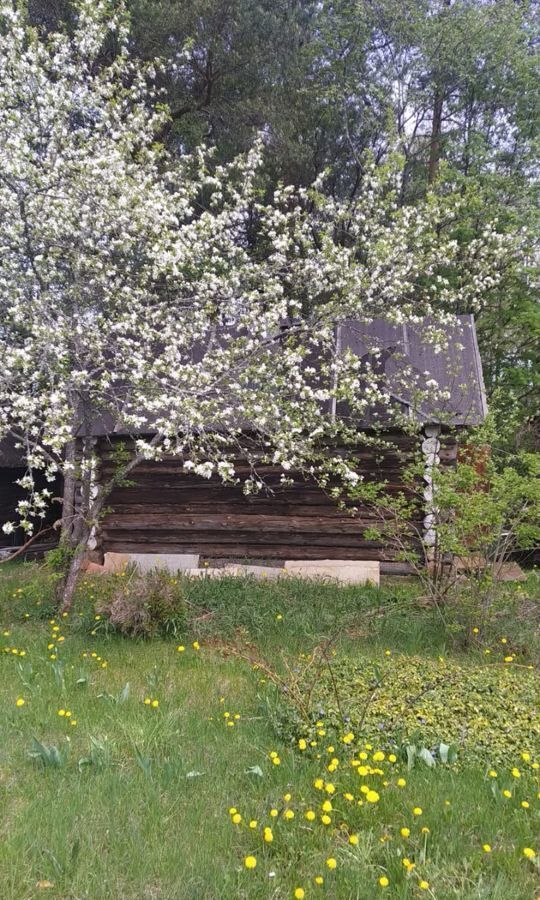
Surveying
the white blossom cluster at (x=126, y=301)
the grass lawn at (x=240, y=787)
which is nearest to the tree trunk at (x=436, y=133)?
the white blossom cluster at (x=126, y=301)

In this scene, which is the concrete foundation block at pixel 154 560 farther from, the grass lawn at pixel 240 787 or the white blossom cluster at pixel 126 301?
the grass lawn at pixel 240 787

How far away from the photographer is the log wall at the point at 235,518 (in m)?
9.16

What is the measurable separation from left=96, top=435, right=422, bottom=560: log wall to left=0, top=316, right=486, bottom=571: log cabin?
0.05ft

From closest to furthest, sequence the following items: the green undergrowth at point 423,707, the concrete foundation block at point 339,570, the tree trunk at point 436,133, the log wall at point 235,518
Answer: the green undergrowth at point 423,707 < the concrete foundation block at point 339,570 < the log wall at point 235,518 < the tree trunk at point 436,133

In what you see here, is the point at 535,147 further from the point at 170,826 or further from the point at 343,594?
the point at 170,826

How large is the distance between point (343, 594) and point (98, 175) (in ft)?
Result: 18.4

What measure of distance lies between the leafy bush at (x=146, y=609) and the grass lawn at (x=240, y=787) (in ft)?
1.24

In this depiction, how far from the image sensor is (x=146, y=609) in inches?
231

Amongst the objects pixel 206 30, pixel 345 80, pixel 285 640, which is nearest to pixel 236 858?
pixel 285 640

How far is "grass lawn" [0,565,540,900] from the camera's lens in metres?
2.57

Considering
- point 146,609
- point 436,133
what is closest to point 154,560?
point 146,609

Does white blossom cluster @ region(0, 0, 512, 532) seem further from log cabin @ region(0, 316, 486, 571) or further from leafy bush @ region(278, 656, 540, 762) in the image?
leafy bush @ region(278, 656, 540, 762)

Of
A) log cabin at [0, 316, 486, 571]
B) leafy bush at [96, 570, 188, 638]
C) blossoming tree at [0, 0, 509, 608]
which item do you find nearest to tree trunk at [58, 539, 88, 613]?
blossoming tree at [0, 0, 509, 608]

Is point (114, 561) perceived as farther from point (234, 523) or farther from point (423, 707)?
point (423, 707)
